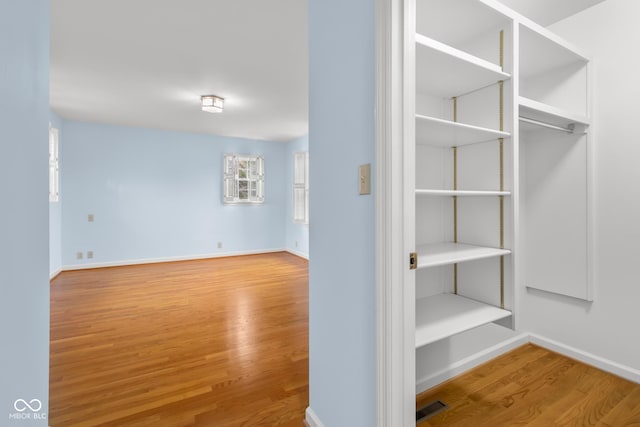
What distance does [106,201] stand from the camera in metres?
5.27

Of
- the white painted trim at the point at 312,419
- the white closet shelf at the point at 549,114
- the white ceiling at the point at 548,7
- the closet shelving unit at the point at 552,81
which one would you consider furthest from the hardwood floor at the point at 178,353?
the white ceiling at the point at 548,7

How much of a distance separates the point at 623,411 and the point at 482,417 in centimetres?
80

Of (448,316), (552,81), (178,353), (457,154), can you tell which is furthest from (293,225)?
(448,316)

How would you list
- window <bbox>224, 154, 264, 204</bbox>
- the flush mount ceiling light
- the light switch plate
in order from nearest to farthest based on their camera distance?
the light switch plate
the flush mount ceiling light
window <bbox>224, 154, 264, 204</bbox>

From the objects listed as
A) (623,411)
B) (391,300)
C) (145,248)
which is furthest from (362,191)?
(145,248)

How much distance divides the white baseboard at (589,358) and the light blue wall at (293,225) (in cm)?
428

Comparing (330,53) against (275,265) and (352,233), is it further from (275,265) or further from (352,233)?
(275,265)

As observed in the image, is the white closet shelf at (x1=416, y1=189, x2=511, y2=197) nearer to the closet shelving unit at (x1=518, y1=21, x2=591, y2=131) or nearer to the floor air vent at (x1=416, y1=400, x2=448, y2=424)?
the closet shelving unit at (x1=518, y1=21, x2=591, y2=131)

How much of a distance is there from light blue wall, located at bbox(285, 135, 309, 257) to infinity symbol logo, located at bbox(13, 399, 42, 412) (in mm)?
5151

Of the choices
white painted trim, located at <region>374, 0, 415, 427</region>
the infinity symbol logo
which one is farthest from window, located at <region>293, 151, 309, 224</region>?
the infinity symbol logo

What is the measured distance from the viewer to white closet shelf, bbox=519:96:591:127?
67.7 inches

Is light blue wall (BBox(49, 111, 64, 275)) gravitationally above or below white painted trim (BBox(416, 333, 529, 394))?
above

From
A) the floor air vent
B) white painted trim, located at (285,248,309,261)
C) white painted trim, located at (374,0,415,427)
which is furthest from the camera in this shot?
white painted trim, located at (285,248,309,261)

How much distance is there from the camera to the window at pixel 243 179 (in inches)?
246
